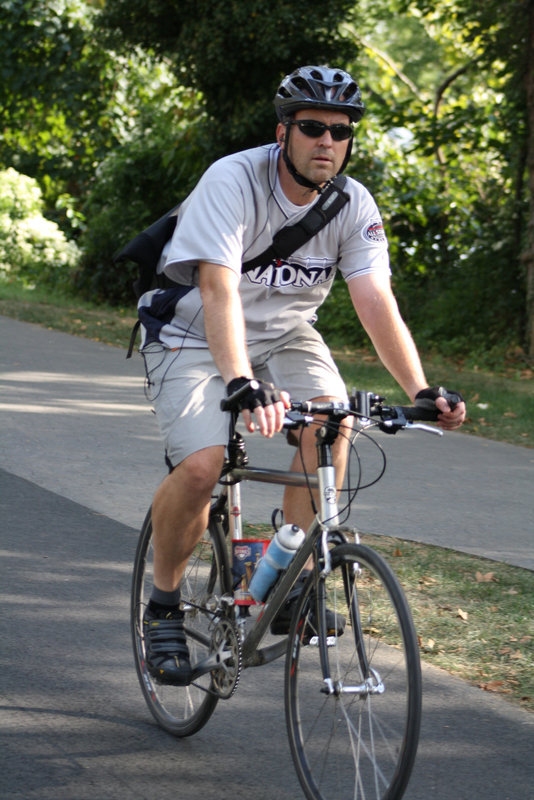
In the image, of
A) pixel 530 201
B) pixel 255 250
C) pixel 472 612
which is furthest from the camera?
pixel 530 201

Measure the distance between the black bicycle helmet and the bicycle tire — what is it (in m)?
1.31

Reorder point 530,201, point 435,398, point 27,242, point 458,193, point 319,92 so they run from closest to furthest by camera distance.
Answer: point 435,398, point 319,92, point 530,201, point 458,193, point 27,242

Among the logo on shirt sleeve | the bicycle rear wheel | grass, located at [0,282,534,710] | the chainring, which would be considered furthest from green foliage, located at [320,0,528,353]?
the bicycle rear wheel

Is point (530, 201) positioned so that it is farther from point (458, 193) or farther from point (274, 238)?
point (274, 238)

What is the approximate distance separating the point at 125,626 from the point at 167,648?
974 millimetres

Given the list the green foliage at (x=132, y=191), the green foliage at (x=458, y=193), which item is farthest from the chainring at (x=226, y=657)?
the green foliage at (x=132, y=191)

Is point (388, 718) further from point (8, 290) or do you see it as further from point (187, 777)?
point (8, 290)

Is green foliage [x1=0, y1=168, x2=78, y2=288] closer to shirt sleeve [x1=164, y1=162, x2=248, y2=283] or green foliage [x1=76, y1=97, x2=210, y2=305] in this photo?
green foliage [x1=76, y1=97, x2=210, y2=305]

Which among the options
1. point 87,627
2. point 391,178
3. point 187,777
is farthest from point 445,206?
point 187,777

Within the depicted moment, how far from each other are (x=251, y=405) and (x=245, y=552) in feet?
2.55

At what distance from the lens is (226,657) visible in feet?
11.0

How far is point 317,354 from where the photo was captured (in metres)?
3.59

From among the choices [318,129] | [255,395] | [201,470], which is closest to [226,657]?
[201,470]

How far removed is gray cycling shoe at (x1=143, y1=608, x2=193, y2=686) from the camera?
3488mm
